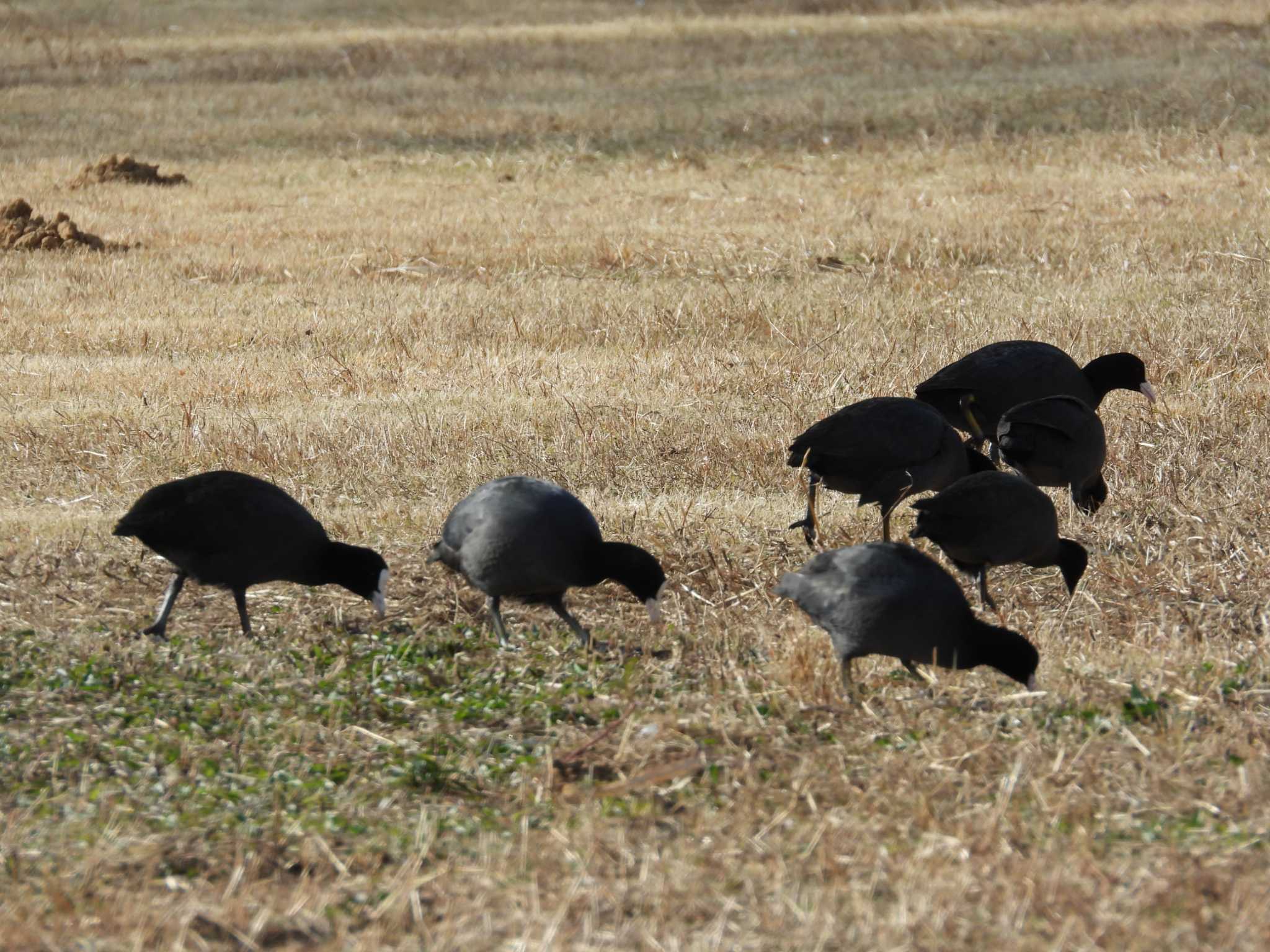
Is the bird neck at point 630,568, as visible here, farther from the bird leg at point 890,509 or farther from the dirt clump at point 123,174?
the dirt clump at point 123,174

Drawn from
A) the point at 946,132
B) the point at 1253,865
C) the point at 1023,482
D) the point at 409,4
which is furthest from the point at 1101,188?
the point at 409,4

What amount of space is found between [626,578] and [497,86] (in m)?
24.0

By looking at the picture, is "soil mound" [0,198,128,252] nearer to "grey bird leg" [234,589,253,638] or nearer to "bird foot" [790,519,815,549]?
"grey bird leg" [234,589,253,638]

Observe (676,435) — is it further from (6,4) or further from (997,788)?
(6,4)

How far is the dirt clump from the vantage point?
20.1m

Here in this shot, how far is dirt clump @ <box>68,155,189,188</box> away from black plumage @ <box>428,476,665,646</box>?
1552 centimetres

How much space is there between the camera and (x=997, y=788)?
504 cm

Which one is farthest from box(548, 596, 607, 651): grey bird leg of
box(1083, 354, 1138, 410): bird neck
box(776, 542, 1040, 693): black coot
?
box(1083, 354, 1138, 410): bird neck

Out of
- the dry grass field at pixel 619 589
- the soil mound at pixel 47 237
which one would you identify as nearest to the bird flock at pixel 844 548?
the dry grass field at pixel 619 589

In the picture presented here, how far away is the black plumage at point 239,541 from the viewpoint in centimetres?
601

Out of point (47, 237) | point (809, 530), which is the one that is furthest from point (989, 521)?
point (47, 237)

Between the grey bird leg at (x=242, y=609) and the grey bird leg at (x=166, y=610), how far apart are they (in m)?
0.23

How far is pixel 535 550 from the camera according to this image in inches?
234

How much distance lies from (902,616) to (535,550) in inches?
55.6
